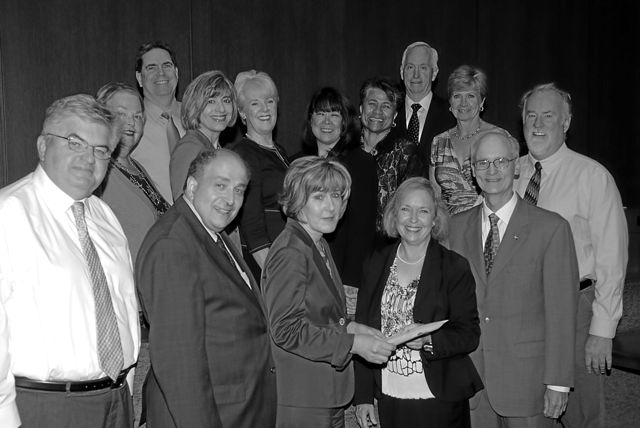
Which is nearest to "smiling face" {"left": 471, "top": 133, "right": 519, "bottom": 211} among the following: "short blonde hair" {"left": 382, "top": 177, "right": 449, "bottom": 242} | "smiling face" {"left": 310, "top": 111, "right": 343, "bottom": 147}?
"short blonde hair" {"left": 382, "top": 177, "right": 449, "bottom": 242}

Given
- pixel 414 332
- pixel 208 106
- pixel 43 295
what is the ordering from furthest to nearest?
pixel 208 106
pixel 414 332
pixel 43 295

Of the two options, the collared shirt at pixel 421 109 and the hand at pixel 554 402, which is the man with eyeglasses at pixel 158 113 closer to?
the collared shirt at pixel 421 109

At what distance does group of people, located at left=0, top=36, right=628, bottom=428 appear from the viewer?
2.39 metres

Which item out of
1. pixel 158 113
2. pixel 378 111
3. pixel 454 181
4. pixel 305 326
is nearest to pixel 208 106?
pixel 158 113

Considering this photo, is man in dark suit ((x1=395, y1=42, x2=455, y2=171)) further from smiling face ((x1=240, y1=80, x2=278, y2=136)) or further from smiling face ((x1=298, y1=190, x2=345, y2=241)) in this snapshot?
smiling face ((x1=298, y1=190, x2=345, y2=241))

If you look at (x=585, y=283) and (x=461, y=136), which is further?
(x=461, y=136)

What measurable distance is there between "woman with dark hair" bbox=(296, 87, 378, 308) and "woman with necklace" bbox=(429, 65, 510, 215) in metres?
0.56

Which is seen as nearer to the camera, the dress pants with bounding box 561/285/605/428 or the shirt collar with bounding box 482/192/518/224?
the shirt collar with bounding box 482/192/518/224

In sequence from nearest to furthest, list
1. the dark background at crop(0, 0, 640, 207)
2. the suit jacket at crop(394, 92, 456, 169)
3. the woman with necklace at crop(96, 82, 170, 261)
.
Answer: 1. the woman with necklace at crop(96, 82, 170, 261)
2. the suit jacket at crop(394, 92, 456, 169)
3. the dark background at crop(0, 0, 640, 207)

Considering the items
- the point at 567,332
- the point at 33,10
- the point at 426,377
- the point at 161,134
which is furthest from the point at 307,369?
the point at 33,10

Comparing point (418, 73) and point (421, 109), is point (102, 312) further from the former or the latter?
point (418, 73)

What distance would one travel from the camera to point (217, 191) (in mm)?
2652

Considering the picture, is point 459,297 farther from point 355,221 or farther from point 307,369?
point 355,221

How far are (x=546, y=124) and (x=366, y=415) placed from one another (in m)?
1.87
